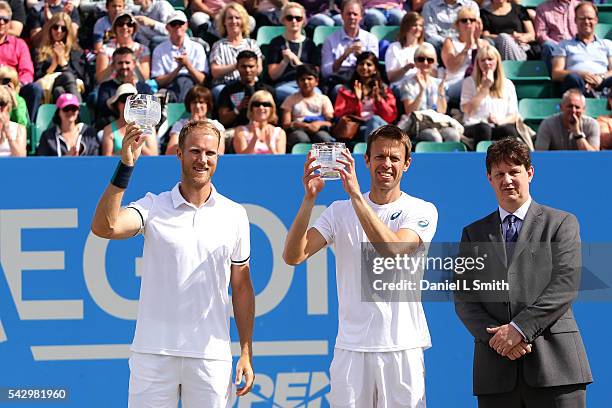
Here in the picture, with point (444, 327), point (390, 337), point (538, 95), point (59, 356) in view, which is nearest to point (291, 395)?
point (444, 327)

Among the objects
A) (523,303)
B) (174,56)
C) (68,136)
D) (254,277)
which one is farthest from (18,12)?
(523,303)

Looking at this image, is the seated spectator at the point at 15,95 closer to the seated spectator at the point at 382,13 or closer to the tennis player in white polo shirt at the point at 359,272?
the seated spectator at the point at 382,13

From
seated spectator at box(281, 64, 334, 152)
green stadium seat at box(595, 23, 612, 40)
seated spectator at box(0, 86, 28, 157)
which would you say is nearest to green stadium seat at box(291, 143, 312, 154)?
seated spectator at box(281, 64, 334, 152)

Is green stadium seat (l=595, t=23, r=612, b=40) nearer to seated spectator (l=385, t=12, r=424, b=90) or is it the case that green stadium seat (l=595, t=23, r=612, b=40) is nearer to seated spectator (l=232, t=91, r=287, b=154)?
seated spectator (l=385, t=12, r=424, b=90)

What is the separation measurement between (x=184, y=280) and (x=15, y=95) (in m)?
4.46

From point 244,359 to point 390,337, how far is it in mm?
691

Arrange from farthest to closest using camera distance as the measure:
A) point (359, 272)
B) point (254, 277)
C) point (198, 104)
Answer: point (198, 104) → point (254, 277) → point (359, 272)

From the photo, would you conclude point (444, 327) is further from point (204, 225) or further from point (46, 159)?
point (46, 159)

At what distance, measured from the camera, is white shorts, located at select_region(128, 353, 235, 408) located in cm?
452

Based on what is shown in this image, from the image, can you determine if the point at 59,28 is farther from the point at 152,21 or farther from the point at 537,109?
the point at 537,109

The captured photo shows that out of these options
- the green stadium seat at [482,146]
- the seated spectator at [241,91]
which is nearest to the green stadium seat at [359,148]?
the green stadium seat at [482,146]

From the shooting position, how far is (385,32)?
394 inches

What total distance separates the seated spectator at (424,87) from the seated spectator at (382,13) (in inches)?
42.9

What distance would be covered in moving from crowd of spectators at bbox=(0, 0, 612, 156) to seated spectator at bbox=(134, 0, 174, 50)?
1 centimetres
